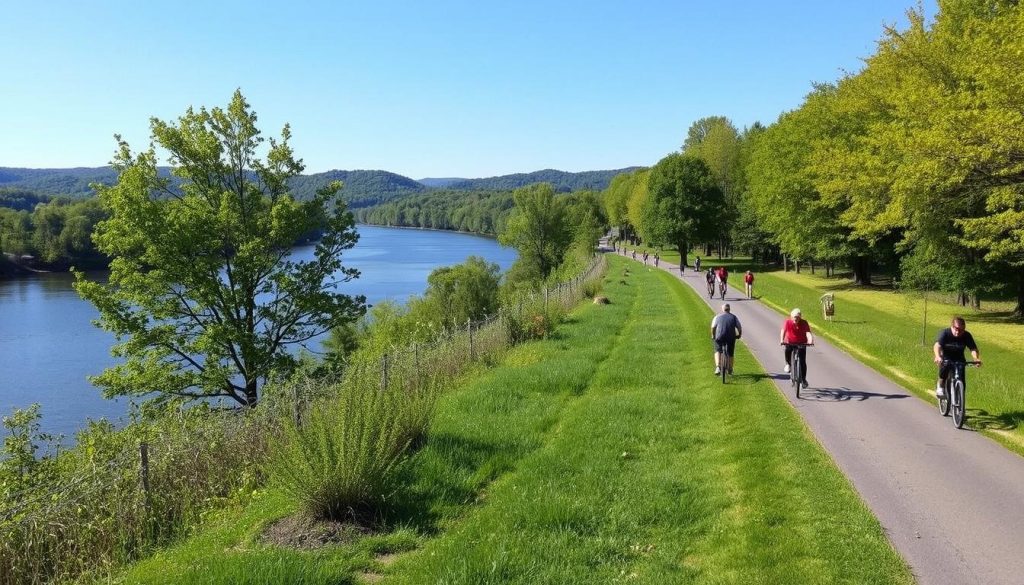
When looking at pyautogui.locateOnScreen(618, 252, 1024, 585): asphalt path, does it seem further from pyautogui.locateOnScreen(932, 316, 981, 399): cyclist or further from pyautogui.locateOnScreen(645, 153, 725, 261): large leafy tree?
pyautogui.locateOnScreen(645, 153, 725, 261): large leafy tree

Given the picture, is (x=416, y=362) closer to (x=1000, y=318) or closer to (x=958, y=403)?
(x=958, y=403)

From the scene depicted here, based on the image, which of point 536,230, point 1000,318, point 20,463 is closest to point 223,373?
point 20,463

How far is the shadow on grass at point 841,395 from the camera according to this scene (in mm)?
12250

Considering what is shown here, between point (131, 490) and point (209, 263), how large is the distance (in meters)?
13.7

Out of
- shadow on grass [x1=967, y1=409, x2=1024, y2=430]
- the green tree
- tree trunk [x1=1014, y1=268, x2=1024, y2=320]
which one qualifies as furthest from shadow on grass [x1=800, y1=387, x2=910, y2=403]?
the green tree

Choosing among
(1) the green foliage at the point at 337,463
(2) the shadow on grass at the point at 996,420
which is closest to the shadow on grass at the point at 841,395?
(2) the shadow on grass at the point at 996,420

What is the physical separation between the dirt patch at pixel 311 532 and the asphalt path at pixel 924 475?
17.0ft

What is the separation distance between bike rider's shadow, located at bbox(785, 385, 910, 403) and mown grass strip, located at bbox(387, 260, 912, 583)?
84 cm

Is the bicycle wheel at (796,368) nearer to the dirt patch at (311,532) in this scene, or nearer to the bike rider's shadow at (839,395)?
the bike rider's shadow at (839,395)

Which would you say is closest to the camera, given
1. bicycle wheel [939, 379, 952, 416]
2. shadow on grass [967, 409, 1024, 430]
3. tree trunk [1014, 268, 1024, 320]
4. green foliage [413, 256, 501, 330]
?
shadow on grass [967, 409, 1024, 430]

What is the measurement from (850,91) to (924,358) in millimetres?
28365

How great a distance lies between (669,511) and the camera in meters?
7.18

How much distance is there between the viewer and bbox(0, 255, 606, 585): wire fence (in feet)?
20.5

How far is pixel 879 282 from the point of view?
48531 millimetres
